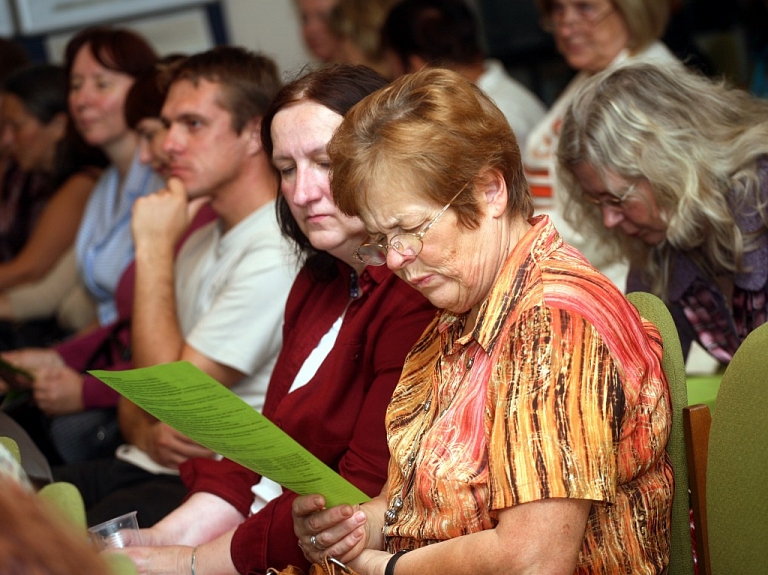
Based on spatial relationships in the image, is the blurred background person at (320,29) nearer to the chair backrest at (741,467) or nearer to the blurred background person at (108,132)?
the blurred background person at (108,132)

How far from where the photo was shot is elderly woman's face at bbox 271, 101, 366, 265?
73.3 inches

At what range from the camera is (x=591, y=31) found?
328cm

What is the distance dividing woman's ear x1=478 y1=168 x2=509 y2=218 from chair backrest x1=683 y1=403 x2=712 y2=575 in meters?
0.44

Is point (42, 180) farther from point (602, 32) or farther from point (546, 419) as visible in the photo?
point (546, 419)

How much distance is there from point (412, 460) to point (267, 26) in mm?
4148

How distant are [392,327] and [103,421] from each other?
155 cm

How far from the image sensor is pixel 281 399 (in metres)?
2.06

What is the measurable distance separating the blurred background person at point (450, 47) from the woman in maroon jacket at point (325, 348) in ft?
6.24

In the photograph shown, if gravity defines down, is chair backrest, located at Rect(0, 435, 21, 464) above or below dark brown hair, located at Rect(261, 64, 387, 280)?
below

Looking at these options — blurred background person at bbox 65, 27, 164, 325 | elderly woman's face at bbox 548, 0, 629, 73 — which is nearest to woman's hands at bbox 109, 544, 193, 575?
blurred background person at bbox 65, 27, 164, 325

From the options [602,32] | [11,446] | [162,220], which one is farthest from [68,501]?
[602,32]

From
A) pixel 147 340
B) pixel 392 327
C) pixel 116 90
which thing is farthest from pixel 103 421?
pixel 392 327

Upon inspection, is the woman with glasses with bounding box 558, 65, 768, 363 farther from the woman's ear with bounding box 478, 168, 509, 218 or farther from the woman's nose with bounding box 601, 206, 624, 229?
the woman's ear with bounding box 478, 168, 509, 218

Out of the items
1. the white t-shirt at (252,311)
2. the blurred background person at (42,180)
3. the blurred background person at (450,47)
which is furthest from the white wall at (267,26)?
the white t-shirt at (252,311)
